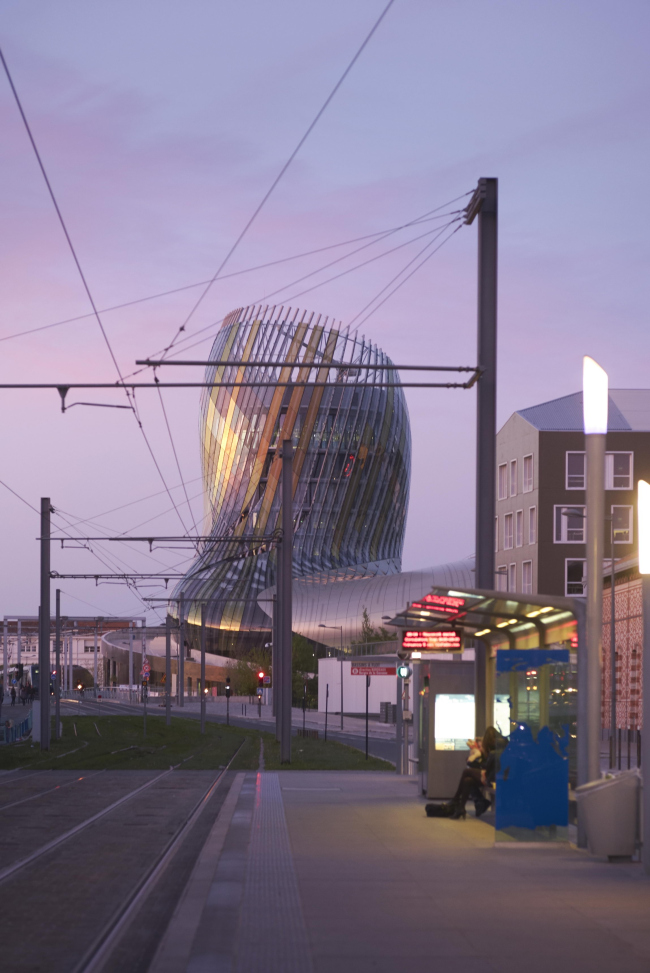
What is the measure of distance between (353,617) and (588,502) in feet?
275

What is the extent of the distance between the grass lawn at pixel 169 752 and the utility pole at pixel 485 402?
13.1 metres

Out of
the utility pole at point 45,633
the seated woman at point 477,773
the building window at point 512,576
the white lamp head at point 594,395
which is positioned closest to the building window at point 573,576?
the building window at point 512,576

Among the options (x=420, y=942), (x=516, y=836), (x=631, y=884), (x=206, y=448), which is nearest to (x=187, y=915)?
(x=420, y=942)

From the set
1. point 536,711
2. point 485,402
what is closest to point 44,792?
point 485,402

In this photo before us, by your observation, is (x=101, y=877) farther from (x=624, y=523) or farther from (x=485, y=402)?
(x=624, y=523)

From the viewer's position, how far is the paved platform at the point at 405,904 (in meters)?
7.87

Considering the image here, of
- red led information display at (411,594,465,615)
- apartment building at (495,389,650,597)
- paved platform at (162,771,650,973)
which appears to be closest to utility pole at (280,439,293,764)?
A: red led information display at (411,594,465,615)

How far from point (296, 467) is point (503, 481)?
40942mm

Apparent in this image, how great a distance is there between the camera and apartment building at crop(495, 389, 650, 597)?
65.7 meters

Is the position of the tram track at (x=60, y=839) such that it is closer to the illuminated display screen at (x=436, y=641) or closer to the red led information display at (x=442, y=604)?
the red led information display at (x=442, y=604)

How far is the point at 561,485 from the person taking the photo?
6781cm

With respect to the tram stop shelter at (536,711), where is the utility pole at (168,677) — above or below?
below

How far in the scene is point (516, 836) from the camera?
13961 millimetres

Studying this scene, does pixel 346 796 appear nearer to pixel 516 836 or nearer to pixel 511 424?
pixel 516 836
